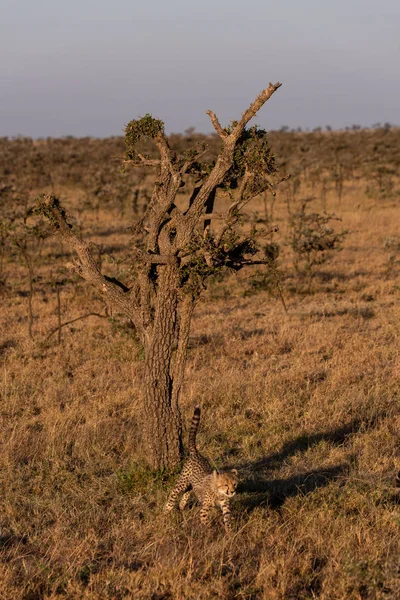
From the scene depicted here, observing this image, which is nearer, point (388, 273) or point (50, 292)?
point (50, 292)

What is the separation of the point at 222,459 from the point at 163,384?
5.13 ft

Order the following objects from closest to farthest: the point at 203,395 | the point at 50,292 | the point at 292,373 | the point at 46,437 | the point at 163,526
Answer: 1. the point at 163,526
2. the point at 46,437
3. the point at 203,395
4. the point at 292,373
5. the point at 50,292

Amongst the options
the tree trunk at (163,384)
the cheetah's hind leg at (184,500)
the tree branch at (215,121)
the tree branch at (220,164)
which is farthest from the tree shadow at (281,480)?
the tree branch at (215,121)

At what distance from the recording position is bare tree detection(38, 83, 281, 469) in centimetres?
797

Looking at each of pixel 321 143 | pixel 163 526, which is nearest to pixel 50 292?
pixel 163 526

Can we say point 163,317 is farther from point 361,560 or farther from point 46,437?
point 361,560

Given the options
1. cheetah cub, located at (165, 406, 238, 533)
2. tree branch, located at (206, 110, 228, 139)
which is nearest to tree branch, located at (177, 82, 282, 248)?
tree branch, located at (206, 110, 228, 139)

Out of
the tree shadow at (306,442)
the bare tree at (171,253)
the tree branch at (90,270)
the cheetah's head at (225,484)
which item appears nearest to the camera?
the cheetah's head at (225,484)

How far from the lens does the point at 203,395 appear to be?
36.2 ft

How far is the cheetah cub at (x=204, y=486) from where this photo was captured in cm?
650

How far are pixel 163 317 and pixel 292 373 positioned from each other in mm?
4637

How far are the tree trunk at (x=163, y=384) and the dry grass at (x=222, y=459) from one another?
39cm

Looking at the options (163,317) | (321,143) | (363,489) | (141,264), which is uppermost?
(321,143)

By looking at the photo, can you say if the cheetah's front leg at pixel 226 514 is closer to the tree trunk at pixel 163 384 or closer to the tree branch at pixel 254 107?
the tree trunk at pixel 163 384
